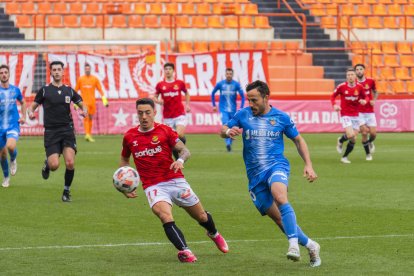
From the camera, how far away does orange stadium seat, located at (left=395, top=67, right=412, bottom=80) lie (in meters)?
41.6

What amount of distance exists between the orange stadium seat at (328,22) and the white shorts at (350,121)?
18442 mm

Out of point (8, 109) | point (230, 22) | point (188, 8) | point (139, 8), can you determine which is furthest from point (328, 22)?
point (8, 109)

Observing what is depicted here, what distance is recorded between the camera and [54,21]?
39.5m

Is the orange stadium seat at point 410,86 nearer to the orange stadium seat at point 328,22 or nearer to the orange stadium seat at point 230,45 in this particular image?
the orange stadium seat at point 328,22

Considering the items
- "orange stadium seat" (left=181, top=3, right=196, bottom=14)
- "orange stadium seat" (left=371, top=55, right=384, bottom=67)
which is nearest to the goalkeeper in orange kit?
"orange stadium seat" (left=181, top=3, right=196, bottom=14)

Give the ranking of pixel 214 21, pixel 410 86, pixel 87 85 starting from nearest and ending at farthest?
pixel 87 85 < pixel 410 86 < pixel 214 21

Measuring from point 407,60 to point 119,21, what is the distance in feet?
37.7

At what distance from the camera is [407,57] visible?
42719 mm

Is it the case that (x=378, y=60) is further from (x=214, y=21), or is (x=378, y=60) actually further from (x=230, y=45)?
(x=214, y=21)

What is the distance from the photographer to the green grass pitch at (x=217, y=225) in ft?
34.8

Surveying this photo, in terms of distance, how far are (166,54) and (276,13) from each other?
867cm

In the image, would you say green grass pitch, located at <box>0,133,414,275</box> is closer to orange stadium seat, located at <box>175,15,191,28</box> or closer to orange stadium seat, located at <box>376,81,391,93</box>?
orange stadium seat, located at <box>376,81,391,93</box>

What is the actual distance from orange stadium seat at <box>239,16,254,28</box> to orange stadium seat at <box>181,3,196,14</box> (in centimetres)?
192

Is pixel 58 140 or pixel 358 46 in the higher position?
pixel 358 46
